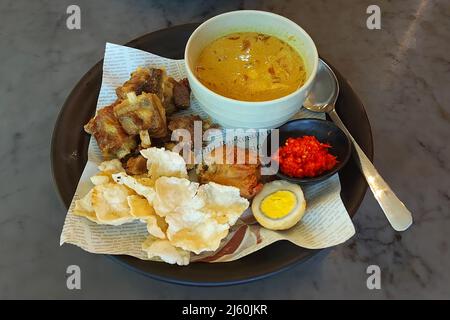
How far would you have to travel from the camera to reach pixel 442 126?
5.39ft

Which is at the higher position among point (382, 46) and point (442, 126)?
point (382, 46)

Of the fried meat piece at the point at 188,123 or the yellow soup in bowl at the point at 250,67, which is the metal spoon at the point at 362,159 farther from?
the fried meat piece at the point at 188,123

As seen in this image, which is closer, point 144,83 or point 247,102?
point 247,102

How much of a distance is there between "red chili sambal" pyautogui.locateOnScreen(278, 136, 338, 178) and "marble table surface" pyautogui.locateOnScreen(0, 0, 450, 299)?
237mm

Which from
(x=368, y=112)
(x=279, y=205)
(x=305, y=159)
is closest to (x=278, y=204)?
(x=279, y=205)

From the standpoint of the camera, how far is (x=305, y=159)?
1.29 m

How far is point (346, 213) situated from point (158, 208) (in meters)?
0.47

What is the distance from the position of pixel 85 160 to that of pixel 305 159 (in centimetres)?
61

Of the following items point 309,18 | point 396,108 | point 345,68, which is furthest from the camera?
point 309,18

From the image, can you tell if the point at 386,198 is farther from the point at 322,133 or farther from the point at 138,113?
the point at 138,113

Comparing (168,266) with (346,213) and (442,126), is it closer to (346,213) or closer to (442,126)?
(346,213)

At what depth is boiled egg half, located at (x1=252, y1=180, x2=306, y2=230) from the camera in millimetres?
1217

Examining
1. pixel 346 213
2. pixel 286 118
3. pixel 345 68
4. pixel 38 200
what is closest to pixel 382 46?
pixel 345 68

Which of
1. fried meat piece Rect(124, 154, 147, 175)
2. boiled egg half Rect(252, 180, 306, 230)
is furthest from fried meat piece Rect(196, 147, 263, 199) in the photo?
fried meat piece Rect(124, 154, 147, 175)
